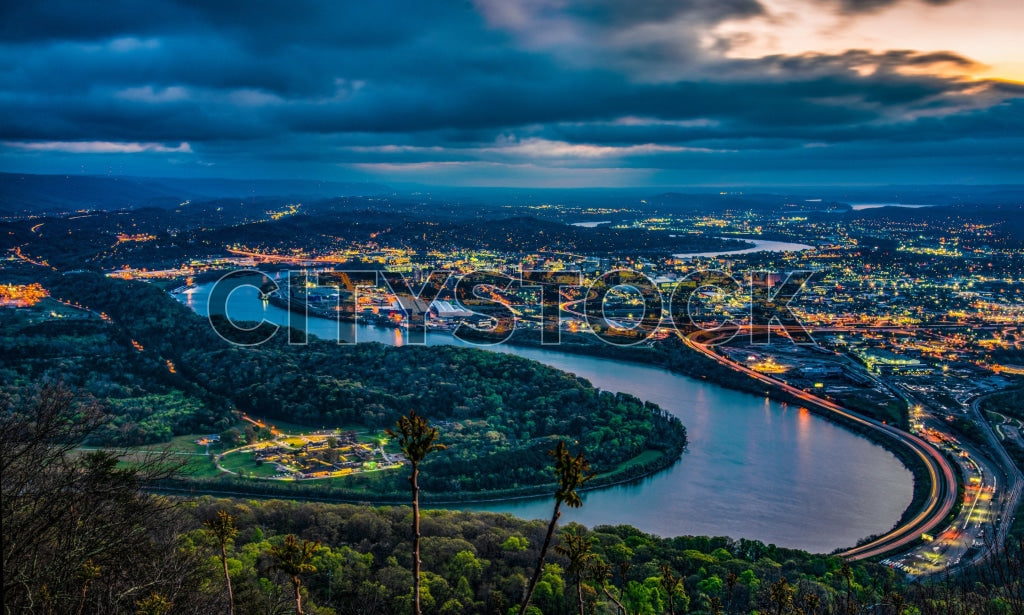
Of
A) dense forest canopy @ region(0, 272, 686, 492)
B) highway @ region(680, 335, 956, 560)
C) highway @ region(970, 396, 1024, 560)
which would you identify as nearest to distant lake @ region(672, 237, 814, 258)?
highway @ region(680, 335, 956, 560)

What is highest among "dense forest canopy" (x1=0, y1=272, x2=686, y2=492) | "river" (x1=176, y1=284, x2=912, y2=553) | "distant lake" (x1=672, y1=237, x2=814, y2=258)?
"distant lake" (x1=672, y1=237, x2=814, y2=258)

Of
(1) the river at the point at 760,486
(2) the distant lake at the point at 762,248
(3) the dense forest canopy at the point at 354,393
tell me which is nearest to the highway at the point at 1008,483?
(1) the river at the point at 760,486

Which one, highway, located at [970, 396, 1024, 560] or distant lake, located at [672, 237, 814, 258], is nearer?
highway, located at [970, 396, 1024, 560]

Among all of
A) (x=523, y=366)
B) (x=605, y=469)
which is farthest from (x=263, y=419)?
(x=605, y=469)

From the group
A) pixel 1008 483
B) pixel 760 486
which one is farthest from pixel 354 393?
pixel 1008 483

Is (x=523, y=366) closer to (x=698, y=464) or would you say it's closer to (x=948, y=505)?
(x=698, y=464)

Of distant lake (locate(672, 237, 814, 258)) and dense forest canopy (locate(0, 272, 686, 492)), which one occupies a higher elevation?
distant lake (locate(672, 237, 814, 258))

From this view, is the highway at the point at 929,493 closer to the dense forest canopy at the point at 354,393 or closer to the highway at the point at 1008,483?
the highway at the point at 1008,483

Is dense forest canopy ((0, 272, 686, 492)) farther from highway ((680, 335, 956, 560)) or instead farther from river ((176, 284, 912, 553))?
highway ((680, 335, 956, 560))
